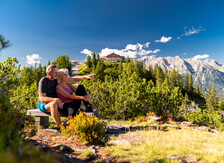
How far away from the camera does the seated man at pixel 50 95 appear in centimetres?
421

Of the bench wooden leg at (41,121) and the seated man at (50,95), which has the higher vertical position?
the seated man at (50,95)

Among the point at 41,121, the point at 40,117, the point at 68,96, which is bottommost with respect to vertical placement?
the point at 41,121

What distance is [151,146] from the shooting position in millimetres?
3441

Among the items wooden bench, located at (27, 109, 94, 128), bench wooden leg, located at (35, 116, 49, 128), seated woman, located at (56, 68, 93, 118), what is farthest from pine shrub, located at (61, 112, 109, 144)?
bench wooden leg, located at (35, 116, 49, 128)

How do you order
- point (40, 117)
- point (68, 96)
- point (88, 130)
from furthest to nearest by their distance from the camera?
point (40, 117) → point (68, 96) → point (88, 130)

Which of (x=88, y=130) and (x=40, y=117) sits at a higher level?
(x=40, y=117)

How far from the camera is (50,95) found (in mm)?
4613

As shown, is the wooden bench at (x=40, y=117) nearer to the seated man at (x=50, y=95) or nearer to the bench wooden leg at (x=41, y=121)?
the bench wooden leg at (x=41, y=121)

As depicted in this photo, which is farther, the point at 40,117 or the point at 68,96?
the point at 40,117

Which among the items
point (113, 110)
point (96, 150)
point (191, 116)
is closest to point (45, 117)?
point (96, 150)

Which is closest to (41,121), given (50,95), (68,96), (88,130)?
(50,95)

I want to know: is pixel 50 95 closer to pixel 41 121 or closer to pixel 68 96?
pixel 68 96

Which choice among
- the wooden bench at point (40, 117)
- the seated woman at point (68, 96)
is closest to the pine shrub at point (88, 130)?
the seated woman at point (68, 96)

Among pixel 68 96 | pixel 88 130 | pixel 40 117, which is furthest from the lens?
pixel 40 117
